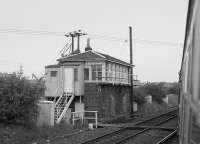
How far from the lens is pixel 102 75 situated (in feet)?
86.1

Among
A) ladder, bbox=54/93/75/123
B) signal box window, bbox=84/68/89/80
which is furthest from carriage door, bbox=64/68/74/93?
signal box window, bbox=84/68/89/80

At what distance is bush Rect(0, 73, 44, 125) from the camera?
15.4 metres

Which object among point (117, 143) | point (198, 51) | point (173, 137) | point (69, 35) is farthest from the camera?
point (69, 35)

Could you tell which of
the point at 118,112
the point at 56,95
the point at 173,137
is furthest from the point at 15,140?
the point at 118,112

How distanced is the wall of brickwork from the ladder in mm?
1419

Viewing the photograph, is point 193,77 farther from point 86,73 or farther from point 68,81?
point 86,73

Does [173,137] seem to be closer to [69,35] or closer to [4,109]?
[4,109]

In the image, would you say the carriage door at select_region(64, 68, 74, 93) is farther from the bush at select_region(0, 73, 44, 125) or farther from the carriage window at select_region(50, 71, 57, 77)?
the bush at select_region(0, 73, 44, 125)

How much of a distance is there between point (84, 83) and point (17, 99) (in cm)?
1068

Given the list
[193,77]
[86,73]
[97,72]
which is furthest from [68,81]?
[193,77]

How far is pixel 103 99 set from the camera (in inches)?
1027

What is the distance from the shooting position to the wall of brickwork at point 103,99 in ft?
84.1

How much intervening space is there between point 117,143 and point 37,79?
5808mm

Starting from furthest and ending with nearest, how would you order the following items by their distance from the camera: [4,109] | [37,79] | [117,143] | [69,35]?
[69,35]
[37,79]
[4,109]
[117,143]
